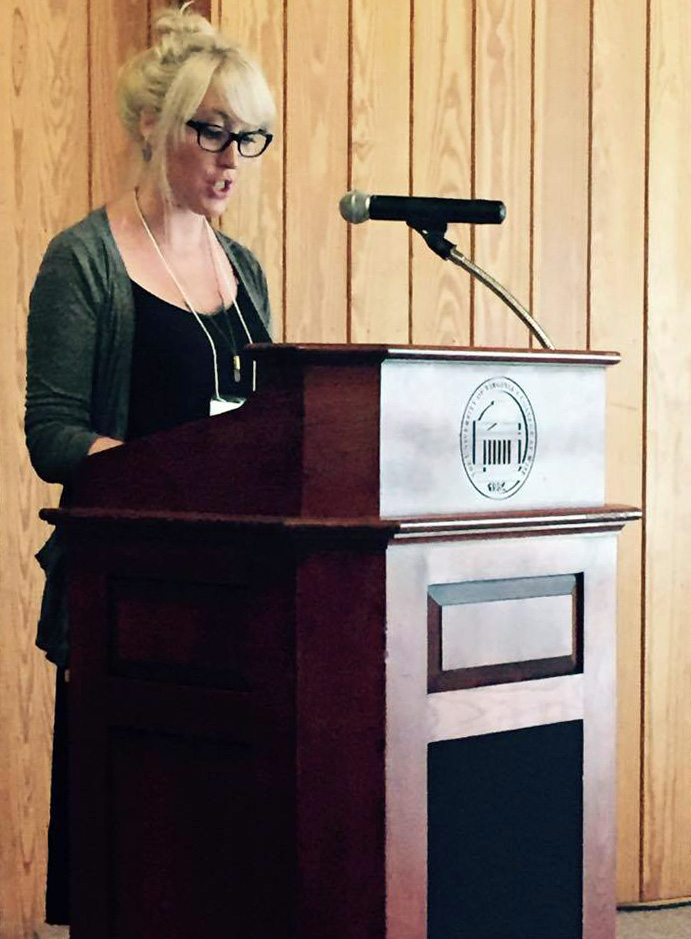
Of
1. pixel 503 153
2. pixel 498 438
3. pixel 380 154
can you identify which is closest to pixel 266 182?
pixel 380 154

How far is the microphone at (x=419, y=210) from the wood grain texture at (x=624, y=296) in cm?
131

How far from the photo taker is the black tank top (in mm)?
1936

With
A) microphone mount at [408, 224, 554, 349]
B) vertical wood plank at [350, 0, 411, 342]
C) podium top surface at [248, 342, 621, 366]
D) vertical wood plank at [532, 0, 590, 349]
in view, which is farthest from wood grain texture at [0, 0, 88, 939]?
podium top surface at [248, 342, 621, 366]

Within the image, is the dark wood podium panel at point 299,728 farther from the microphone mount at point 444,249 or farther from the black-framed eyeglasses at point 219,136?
the black-framed eyeglasses at point 219,136

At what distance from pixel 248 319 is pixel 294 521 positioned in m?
0.72

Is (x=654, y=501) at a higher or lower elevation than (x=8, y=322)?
lower

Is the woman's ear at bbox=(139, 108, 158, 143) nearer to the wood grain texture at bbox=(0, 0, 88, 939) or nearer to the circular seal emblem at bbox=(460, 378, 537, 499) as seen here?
the wood grain texture at bbox=(0, 0, 88, 939)

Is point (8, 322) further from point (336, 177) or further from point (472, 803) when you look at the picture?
point (472, 803)

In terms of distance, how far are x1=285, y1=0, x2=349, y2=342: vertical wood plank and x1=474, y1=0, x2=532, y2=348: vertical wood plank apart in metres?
0.30

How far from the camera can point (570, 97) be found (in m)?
2.94

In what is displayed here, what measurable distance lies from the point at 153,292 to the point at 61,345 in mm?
173

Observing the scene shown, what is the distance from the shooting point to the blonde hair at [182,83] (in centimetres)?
195

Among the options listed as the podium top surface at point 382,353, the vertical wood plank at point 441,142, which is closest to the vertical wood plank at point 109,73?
the vertical wood plank at point 441,142

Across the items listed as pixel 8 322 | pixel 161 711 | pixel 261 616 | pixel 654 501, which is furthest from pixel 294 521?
pixel 654 501
